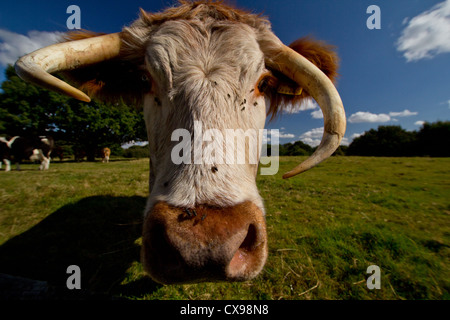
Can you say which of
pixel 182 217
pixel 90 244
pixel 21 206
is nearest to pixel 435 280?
pixel 182 217

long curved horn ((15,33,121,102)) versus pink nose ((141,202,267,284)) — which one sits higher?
long curved horn ((15,33,121,102))

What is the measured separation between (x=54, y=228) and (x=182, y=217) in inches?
149

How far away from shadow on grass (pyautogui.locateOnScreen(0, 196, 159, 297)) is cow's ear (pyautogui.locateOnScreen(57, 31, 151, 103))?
2.39 m

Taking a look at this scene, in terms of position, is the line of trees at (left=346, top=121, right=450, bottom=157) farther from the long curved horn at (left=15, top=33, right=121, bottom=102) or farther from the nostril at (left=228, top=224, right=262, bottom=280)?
the long curved horn at (left=15, top=33, right=121, bottom=102)

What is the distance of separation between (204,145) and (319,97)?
147 cm

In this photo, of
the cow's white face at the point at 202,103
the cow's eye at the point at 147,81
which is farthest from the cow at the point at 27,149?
the cow's white face at the point at 202,103

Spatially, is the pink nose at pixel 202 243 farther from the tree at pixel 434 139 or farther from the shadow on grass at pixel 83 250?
the tree at pixel 434 139

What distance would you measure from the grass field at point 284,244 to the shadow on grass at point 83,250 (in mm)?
13

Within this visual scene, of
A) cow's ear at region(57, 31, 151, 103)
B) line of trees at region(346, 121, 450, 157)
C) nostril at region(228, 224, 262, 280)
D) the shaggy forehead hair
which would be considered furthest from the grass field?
line of trees at region(346, 121, 450, 157)

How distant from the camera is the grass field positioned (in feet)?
7.28

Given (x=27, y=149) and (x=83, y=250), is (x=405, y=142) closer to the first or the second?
(x=83, y=250)

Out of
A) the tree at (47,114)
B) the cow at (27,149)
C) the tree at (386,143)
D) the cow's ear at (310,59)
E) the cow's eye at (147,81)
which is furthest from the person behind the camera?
the tree at (386,143)

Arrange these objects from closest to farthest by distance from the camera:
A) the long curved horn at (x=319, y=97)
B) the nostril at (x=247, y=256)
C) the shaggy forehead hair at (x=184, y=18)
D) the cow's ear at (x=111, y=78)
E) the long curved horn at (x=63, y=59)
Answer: the nostril at (x=247, y=256) → the long curved horn at (x=63, y=59) → the long curved horn at (x=319, y=97) → the shaggy forehead hair at (x=184, y=18) → the cow's ear at (x=111, y=78)

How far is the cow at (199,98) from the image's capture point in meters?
1.15
